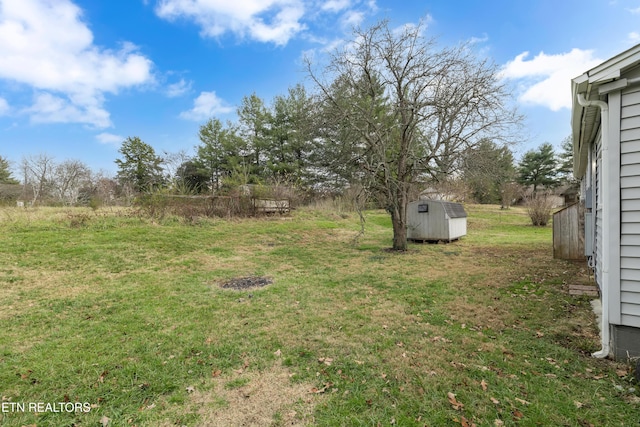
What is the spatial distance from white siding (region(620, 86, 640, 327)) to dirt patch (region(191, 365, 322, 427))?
9.42 ft

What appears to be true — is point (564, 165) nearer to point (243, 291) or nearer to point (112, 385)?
point (243, 291)

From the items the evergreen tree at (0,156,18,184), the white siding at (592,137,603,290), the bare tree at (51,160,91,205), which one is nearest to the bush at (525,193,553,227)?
the white siding at (592,137,603,290)

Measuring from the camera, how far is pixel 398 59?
24.6 feet

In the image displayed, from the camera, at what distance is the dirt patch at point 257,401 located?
1.96 meters

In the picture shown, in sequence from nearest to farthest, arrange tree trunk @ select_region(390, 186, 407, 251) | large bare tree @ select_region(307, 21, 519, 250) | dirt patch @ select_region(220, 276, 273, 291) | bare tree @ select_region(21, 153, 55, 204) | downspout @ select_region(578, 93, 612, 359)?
downspout @ select_region(578, 93, 612, 359), dirt patch @ select_region(220, 276, 273, 291), large bare tree @ select_region(307, 21, 519, 250), tree trunk @ select_region(390, 186, 407, 251), bare tree @ select_region(21, 153, 55, 204)

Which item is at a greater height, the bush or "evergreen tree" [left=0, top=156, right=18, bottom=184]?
"evergreen tree" [left=0, top=156, right=18, bottom=184]

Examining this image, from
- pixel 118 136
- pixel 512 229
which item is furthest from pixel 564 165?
pixel 118 136

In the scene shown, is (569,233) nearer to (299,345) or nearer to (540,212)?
(299,345)

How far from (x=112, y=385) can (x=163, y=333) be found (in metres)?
0.97

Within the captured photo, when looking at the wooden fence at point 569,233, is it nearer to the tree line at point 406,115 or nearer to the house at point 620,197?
the tree line at point 406,115

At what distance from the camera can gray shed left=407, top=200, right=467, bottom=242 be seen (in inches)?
398

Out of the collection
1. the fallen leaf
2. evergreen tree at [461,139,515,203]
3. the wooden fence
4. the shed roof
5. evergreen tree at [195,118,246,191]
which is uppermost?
evergreen tree at [195,118,246,191]

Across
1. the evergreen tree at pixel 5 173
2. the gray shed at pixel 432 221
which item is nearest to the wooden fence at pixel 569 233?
the gray shed at pixel 432 221

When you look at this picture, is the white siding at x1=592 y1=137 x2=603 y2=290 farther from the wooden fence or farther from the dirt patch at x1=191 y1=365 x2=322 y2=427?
the dirt patch at x1=191 y1=365 x2=322 y2=427
